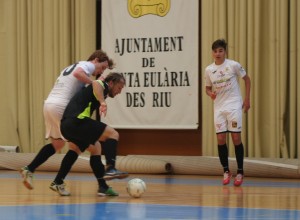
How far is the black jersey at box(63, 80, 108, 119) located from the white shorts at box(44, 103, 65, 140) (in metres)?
0.87

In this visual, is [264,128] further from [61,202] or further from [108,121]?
[61,202]

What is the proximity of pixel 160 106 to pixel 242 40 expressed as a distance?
2038 mm

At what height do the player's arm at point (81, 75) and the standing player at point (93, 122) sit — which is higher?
the player's arm at point (81, 75)

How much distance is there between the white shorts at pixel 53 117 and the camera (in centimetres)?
848

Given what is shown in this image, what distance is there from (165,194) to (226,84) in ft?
7.61

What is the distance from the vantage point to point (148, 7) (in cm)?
1367

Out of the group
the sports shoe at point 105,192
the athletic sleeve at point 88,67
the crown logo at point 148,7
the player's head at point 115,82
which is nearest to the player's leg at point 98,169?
the sports shoe at point 105,192

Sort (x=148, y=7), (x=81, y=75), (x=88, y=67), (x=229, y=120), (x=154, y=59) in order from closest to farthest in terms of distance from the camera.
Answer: (x=81, y=75), (x=88, y=67), (x=229, y=120), (x=154, y=59), (x=148, y=7)

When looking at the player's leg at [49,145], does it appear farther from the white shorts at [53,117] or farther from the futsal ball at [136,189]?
the futsal ball at [136,189]

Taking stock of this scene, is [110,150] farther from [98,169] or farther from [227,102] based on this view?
[227,102]

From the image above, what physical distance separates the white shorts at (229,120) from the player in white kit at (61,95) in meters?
2.10

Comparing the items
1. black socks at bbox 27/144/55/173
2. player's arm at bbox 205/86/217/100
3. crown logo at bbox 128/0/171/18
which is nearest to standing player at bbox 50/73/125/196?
black socks at bbox 27/144/55/173

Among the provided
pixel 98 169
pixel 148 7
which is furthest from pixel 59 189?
pixel 148 7

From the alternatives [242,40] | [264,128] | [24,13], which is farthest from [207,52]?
[24,13]
